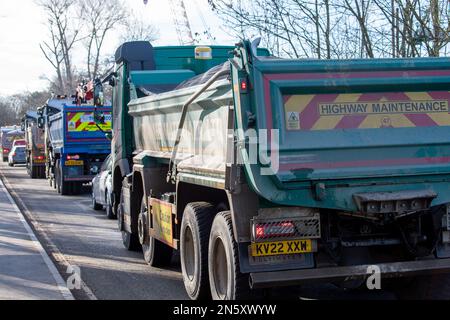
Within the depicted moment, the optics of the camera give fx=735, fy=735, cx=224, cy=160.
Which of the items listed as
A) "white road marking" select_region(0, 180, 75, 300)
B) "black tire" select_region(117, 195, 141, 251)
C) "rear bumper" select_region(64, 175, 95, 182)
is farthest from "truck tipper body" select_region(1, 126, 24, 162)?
"black tire" select_region(117, 195, 141, 251)

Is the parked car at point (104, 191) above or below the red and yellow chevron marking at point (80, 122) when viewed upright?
below

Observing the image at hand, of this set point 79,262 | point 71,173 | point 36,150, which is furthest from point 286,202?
point 36,150

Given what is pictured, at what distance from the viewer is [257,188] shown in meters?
5.93

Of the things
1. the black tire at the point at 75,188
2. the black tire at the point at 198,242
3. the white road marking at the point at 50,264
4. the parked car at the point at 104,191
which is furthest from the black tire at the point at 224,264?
the black tire at the point at 75,188

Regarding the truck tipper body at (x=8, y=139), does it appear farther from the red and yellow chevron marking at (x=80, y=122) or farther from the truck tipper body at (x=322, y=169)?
the truck tipper body at (x=322, y=169)

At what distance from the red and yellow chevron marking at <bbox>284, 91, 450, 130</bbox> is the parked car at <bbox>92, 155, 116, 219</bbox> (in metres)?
9.64

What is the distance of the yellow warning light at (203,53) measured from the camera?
10891 millimetres

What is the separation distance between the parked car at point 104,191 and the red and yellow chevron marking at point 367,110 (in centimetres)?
964

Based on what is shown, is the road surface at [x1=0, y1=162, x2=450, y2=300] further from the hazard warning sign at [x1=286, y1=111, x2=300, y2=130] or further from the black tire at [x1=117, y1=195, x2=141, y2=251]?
the hazard warning sign at [x1=286, y1=111, x2=300, y2=130]

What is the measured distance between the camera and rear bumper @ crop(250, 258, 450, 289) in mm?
6043

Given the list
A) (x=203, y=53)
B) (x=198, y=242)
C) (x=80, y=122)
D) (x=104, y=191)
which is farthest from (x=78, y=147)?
(x=198, y=242)

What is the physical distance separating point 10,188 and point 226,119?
69.7 ft
